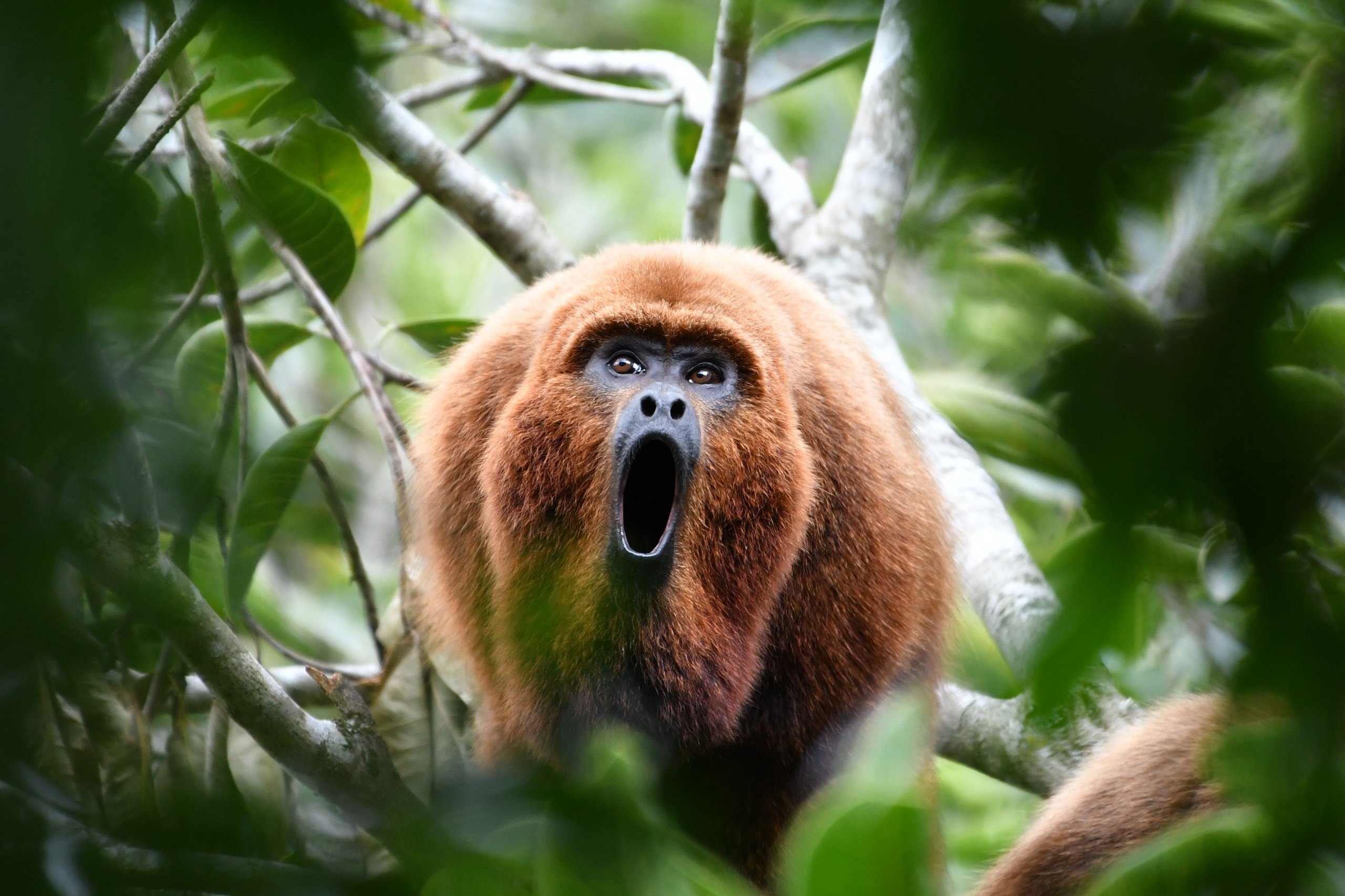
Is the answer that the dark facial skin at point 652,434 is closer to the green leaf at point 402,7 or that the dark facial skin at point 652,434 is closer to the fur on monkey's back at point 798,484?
the fur on monkey's back at point 798,484

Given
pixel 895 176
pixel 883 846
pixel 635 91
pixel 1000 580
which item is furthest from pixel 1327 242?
pixel 635 91

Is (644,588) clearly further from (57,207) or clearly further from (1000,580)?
(57,207)

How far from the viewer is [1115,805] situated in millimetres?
2633

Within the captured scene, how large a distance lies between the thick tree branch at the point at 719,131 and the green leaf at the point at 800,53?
0.44ft

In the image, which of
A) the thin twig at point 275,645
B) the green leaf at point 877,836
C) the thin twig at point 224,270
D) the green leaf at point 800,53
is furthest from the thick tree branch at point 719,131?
the green leaf at point 877,836

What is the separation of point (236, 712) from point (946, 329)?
1629 millimetres

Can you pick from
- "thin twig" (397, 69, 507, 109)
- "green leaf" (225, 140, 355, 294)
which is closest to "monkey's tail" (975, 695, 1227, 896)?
"green leaf" (225, 140, 355, 294)

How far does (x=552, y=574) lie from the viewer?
3014 millimetres

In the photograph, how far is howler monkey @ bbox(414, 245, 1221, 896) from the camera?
2898 mm

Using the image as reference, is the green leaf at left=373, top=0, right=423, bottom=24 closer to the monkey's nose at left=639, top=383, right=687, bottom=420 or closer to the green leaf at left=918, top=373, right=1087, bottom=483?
the monkey's nose at left=639, top=383, right=687, bottom=420

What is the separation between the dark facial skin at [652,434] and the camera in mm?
2885

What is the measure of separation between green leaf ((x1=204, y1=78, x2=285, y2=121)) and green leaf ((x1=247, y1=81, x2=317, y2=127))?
1.33 ft

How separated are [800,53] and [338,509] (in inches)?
109

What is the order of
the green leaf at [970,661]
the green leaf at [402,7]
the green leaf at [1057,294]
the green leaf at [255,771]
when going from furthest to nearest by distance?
the green leaf at [402,7], the green leaf at [970,661], the green leaf at [255,771], the green leaf at [1057,294]
